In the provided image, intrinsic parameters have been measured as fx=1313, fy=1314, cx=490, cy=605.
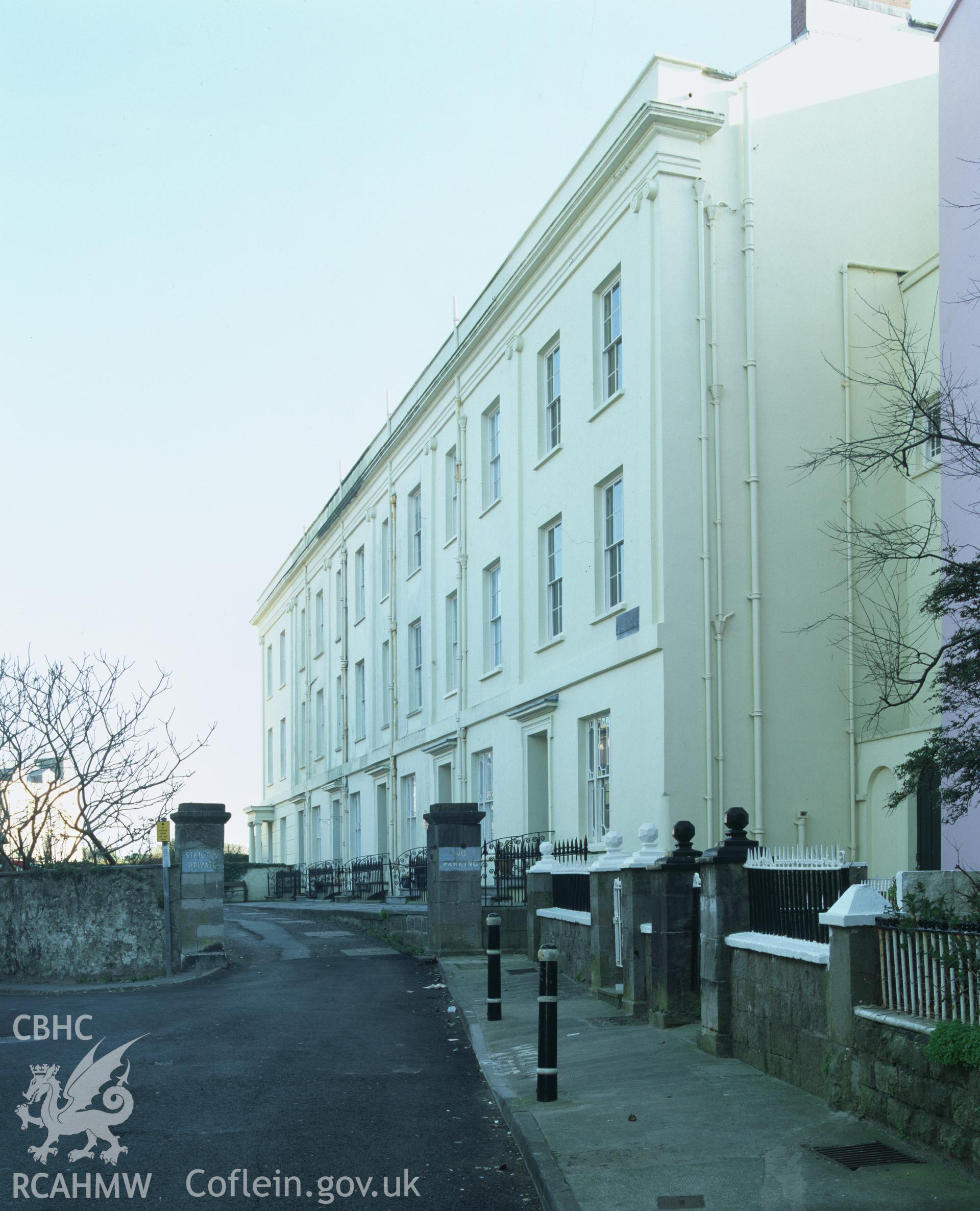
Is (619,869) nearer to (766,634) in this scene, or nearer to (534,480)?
(766,634)

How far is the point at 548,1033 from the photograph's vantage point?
804 centimetres

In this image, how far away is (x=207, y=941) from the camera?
17.0m

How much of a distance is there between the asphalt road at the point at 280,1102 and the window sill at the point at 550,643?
732cm

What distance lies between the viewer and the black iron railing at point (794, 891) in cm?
816

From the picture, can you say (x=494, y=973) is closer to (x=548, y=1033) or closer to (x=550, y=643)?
(x=548, y=1033)

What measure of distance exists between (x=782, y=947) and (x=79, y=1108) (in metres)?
4.55

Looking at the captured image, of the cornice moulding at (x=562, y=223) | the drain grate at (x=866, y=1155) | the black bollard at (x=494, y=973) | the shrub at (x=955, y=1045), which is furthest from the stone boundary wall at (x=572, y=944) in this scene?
the cornice moulding at (x=562, y=223)

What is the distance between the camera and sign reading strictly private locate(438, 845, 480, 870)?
17.8 metres

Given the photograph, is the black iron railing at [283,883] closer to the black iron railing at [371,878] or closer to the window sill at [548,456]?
the black iron railing at [371,878]

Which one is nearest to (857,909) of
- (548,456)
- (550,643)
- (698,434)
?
(698,434)

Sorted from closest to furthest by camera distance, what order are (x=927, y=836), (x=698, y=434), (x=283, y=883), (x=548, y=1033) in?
(x=548, y=1033)
(x=927, y=836)
(x=698, y=434)
(x=283, y=883)

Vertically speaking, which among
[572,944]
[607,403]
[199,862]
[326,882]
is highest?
[607,403]

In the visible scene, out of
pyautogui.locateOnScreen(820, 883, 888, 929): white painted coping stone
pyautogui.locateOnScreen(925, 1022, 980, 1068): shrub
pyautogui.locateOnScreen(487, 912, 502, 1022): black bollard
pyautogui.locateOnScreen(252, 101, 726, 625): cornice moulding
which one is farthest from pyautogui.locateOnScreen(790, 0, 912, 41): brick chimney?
pyautogui.locateOnScreen(925, 1022, 980, 1068): shrub

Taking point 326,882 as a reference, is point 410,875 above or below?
above
